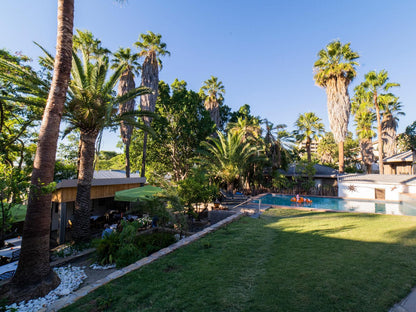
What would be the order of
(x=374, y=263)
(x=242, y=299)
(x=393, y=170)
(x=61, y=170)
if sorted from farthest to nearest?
(x=393, y=170)
(x=61, y=170)
(x=374, y=263)
(x=242, y=299)

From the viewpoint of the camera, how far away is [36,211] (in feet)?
17.6

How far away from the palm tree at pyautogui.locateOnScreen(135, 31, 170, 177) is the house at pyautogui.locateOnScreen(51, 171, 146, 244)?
764 centimetres

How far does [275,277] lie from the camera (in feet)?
15.1

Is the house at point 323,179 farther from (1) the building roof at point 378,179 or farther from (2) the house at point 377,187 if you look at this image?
(1) the building roof at point 378,179

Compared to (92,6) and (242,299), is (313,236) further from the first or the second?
(92,6)

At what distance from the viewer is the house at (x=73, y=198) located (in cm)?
973

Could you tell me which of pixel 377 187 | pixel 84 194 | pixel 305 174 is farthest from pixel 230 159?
pixel 84 194

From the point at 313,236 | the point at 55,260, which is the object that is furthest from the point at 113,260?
the point at 313,236

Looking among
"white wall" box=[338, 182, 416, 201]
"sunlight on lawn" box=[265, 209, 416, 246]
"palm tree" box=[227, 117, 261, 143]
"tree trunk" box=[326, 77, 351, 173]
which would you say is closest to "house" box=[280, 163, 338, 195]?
"white wall" box=[338, 182, 416, 201]

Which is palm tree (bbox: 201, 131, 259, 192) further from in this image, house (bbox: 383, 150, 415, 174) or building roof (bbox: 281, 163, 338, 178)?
house (bbox: 383, 150, 415, 174)

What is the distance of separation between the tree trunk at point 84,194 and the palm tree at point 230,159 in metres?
14.5

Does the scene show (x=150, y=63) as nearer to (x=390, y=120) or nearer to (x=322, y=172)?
(x=322, y=172)

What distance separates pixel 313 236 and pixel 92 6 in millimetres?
12665

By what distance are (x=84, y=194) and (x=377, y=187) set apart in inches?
1025
